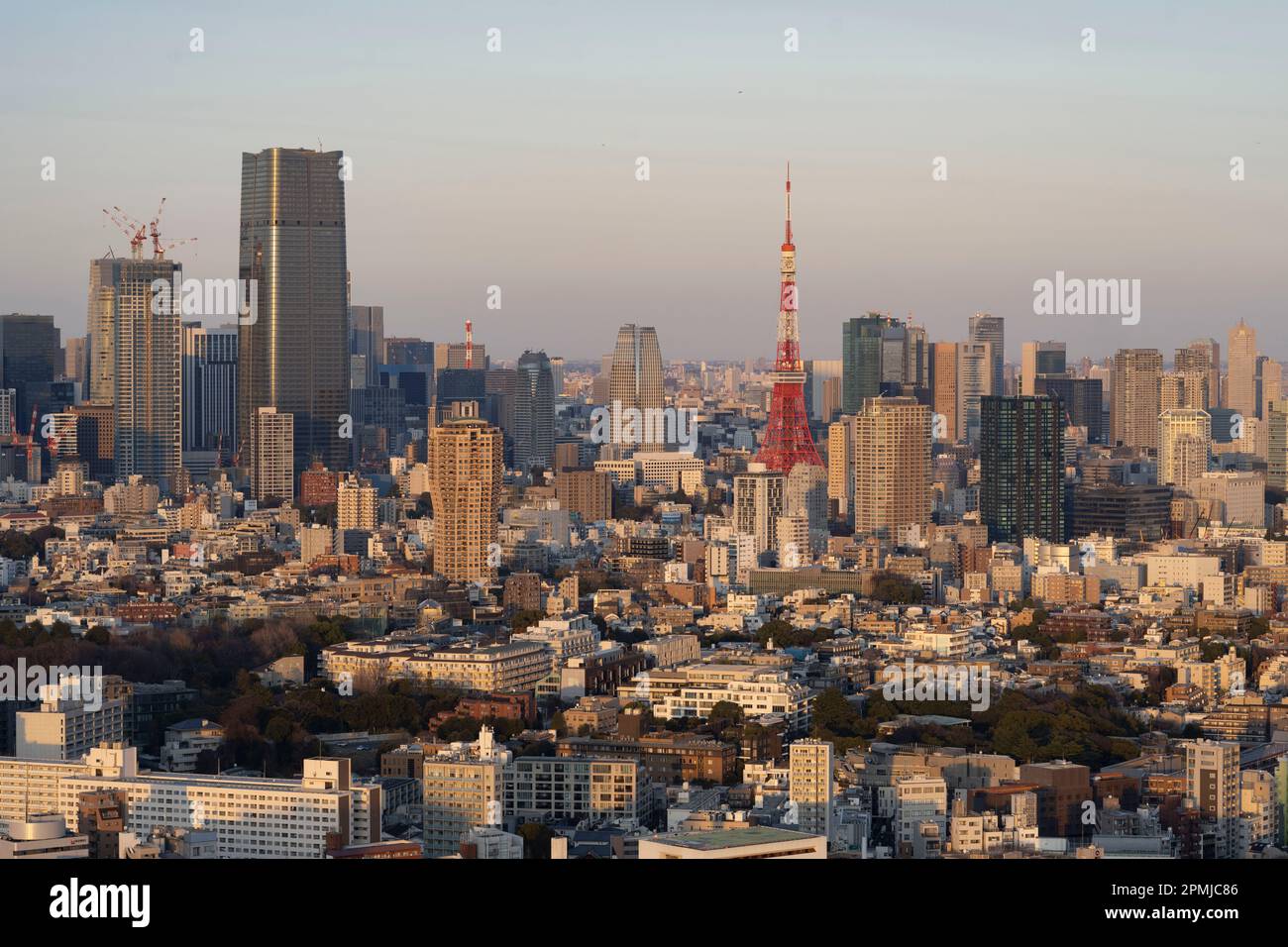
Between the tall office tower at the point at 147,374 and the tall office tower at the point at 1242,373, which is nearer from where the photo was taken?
the tall office tower at the point at 1242,373

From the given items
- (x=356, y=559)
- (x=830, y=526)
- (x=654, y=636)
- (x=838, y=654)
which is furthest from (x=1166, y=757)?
(x=830, y=526)

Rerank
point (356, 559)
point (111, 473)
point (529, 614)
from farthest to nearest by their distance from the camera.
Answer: point (111, 473) < point (356, 559) < point (529, 614)

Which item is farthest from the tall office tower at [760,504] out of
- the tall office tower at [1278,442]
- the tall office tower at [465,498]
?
the tall office tower at [1278,442]

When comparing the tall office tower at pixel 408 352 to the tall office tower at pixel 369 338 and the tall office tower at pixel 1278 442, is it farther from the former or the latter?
the tall office tower at pixel 1278 442
